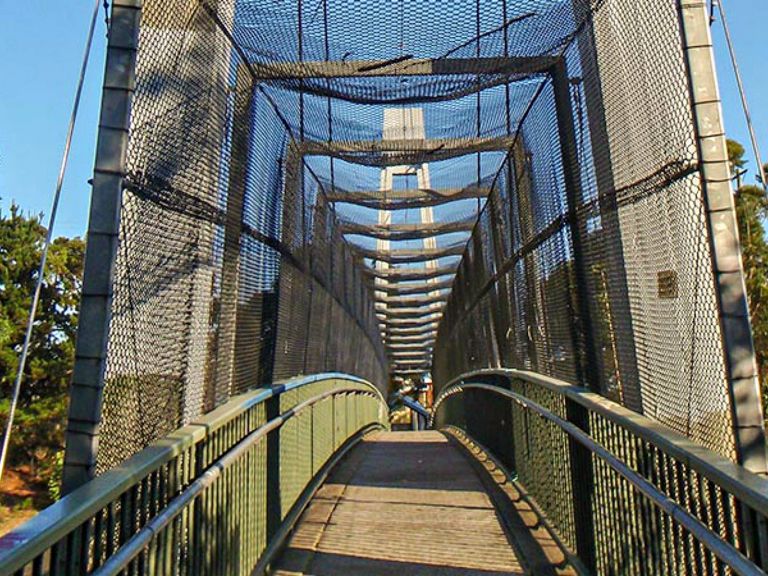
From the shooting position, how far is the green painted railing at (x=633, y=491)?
174cm

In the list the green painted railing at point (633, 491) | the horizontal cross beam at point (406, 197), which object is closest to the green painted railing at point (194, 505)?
the green painted railing at point (633, 491)

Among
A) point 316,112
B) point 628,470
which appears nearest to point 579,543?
point 628,470

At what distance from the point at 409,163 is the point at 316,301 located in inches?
64.2

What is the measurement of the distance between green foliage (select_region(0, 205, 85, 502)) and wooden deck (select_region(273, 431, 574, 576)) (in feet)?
67.3

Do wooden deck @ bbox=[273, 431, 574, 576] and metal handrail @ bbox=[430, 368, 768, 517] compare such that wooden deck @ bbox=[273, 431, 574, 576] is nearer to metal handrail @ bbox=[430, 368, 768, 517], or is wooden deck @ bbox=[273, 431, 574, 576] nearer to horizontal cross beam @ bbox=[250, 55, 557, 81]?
metal handrail @ bbox=[430, 368, 768, 517]

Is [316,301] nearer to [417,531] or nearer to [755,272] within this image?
Answer: [417,531]

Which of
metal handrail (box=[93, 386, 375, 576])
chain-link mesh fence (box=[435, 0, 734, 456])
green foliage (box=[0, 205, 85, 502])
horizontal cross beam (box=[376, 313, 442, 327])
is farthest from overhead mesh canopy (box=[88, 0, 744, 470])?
green foliage (box=[0, 205, 85, 502])

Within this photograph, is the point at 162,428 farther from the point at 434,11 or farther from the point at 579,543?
the point at 434,11

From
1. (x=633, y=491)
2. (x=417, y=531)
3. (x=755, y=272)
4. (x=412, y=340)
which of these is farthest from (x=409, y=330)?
(x=633, y=491)

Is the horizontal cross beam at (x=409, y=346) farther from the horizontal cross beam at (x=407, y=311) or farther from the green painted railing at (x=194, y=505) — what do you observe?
the green painted railing at (x=194, y=505)

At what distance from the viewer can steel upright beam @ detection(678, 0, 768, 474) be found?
2078 millimetres

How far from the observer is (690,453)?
6.42 ft

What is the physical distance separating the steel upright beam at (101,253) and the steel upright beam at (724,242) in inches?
71.3

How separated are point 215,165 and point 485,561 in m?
2.46
